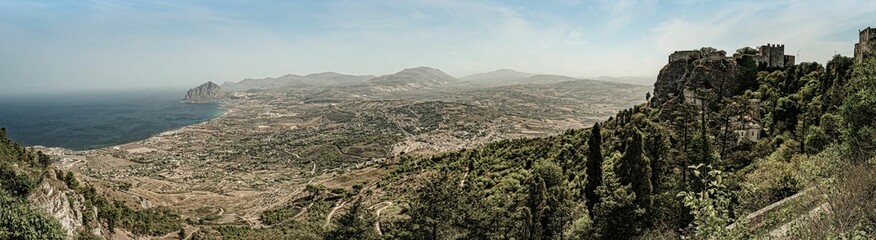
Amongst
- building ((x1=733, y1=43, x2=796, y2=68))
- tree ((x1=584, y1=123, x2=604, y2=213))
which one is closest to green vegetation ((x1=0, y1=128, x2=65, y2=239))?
tree ((x1=584, y1=123, x2=604, y2=213))

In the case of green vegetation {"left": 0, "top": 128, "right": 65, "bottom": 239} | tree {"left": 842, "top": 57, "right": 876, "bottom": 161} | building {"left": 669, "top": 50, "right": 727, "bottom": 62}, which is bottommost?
green vegetation {"left": 0, "top": 128, "right": 65, "bottom": 239}

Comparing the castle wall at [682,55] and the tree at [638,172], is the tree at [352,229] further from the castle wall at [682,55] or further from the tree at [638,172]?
the castle wall at [682,55]

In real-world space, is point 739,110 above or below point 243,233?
above

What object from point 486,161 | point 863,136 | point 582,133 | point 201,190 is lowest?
point 201,190

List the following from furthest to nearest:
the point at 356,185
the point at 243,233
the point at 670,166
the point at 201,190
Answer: the point at 201,190 < the point at 356,185 < the point at 243,233 < the point at 670,166

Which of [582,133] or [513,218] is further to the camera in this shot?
[582,133]

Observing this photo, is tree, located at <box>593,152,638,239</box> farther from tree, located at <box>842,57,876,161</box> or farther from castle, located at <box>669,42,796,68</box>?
castle, located at <box>669,42,796,68</box>

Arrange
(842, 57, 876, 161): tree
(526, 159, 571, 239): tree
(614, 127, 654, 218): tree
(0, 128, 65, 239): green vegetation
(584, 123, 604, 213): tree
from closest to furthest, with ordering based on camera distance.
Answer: (0, 128, 65, 239): green vegetation
(842, 57, 876, 161): tree
(614, 127, 654, 218): tree
(526, 159, 571, 239): tree
(584, 123, 604, 213): tree

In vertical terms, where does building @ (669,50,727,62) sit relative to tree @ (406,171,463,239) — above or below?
above

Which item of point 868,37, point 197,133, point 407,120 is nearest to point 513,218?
point 868,37

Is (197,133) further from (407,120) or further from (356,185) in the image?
(356,185)

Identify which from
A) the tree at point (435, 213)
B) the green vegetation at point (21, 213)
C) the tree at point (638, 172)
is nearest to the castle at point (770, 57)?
the tree at point (638, 172)
